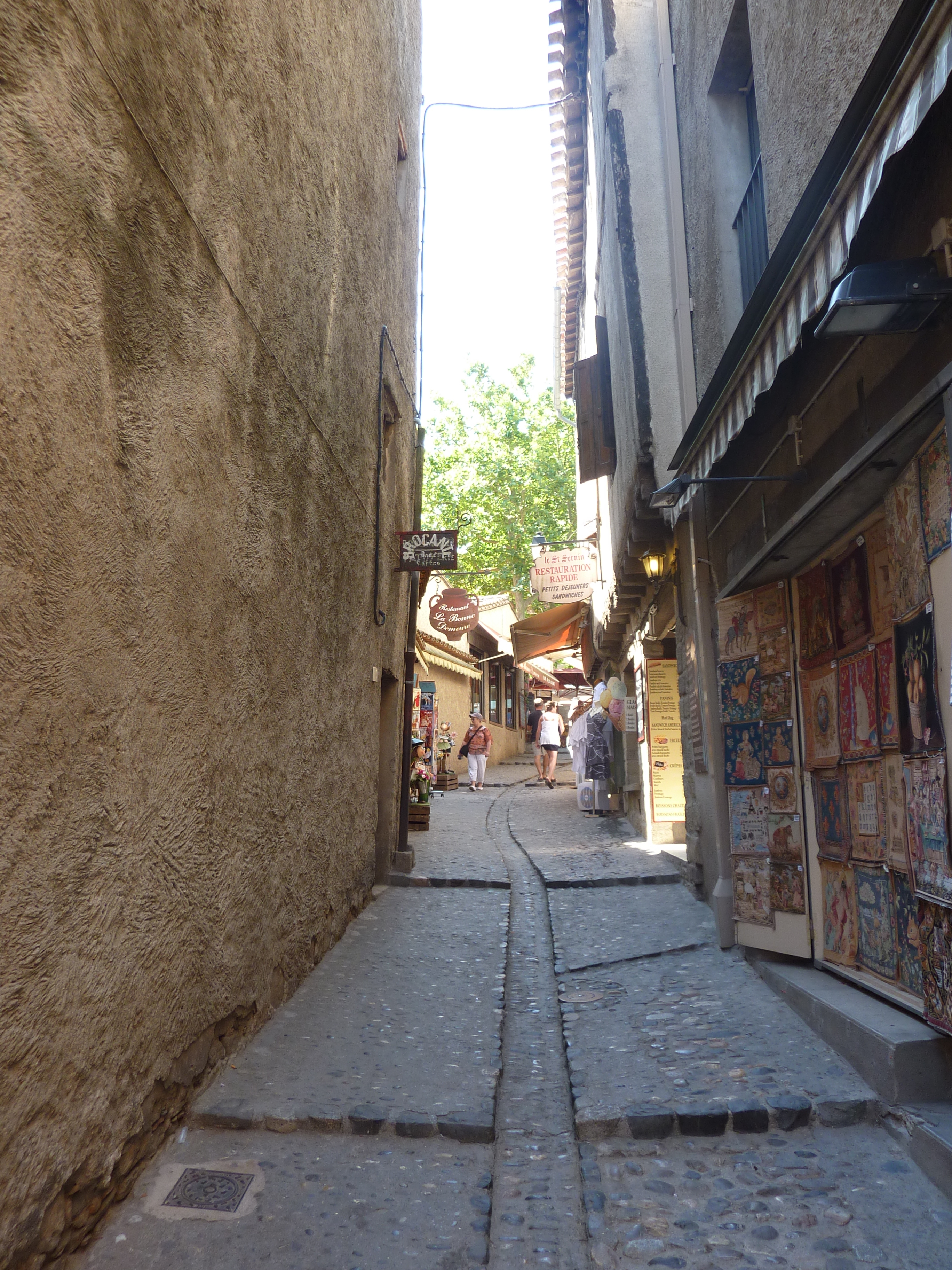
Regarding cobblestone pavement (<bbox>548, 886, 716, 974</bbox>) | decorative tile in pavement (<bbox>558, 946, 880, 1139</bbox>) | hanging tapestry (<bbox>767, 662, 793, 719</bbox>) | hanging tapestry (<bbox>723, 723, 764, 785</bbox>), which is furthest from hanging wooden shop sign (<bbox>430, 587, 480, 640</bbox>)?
decorative tile in pavement (<bbox>558, 946, 880, 1139</bbox>)

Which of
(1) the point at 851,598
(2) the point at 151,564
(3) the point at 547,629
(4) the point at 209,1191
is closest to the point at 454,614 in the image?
(3) the point at 547,629

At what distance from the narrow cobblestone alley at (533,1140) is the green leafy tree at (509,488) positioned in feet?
85.8

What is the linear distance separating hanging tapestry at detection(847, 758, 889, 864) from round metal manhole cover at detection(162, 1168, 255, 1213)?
2.92 m

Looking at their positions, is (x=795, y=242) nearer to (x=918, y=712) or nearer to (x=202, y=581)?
(x=918, y=712)

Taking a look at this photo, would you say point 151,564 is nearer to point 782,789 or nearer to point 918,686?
point 918,686

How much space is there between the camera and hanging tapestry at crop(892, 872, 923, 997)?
367cm

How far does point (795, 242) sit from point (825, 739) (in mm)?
2447

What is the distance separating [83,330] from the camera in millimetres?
2586

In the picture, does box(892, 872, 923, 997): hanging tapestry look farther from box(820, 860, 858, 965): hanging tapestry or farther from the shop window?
the shop window

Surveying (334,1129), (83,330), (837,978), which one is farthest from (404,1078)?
(83,330)

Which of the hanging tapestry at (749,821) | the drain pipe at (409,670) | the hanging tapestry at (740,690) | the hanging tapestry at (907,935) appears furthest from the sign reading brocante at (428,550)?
the hanging tapestry at (907,935)

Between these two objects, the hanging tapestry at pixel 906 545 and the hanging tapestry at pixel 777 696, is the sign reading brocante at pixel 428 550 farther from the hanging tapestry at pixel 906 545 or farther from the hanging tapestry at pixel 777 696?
the hanging tapestry at pixel 906 545

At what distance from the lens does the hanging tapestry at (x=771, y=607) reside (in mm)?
5156

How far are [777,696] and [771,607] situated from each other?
0.52 metres
